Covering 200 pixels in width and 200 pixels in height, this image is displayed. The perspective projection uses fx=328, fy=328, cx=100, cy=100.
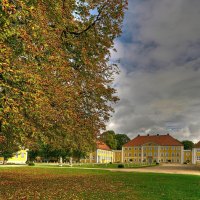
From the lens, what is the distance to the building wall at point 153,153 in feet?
420

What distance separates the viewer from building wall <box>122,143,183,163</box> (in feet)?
420

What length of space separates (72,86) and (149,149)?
122 m

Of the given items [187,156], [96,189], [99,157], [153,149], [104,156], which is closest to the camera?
[96,189]

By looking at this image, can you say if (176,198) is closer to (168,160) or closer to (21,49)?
(21,49)

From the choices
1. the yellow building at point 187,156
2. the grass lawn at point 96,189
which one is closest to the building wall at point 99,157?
the yellow building at point 187,156

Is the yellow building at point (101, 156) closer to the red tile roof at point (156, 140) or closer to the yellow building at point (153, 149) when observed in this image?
the yellow building at point (153, 149)

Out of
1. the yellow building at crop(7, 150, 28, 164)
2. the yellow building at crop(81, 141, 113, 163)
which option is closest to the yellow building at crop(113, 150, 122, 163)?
the yellow building at crop(81, 141, 113, 163)

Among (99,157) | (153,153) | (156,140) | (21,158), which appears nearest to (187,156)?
(153,153)

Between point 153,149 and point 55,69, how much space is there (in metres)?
124

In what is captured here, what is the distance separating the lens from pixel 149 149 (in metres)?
132

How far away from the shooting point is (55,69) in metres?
10.8

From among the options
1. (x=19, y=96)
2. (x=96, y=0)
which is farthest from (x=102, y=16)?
(x=19, y=96)

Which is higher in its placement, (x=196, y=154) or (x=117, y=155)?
(x=196, y=154)

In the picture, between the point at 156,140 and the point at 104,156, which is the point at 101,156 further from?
the point at 156,140
